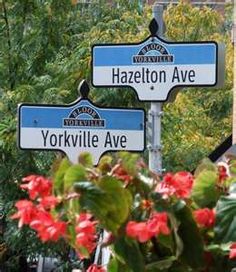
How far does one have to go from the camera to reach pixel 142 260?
1854 mm

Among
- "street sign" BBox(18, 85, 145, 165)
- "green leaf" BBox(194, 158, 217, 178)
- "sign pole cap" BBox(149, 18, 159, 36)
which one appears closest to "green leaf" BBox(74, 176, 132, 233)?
"green leaf" BBox(194, 158, 217, 178)

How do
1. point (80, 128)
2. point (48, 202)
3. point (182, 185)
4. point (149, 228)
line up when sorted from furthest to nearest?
1. point (80, 128)
2. point (182, 185)
3. point (48, 202)
4. point (149, 228)

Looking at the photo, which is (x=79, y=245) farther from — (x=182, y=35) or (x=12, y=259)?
(x=182, y=35)

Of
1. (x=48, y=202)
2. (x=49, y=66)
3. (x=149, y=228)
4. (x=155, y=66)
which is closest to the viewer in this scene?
(x=149, y=228)

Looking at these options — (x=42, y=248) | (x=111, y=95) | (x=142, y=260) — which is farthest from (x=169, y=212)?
(x=42, y=248)

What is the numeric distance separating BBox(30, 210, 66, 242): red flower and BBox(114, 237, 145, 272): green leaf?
154mm

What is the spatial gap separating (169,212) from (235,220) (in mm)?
200

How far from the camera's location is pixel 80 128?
4.54 m

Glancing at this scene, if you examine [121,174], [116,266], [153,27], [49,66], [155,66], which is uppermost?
[49,66]

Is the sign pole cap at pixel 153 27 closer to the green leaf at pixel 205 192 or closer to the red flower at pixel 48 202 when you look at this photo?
the green leaf at pixel 205 192

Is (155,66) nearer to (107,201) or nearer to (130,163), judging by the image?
(130,163)

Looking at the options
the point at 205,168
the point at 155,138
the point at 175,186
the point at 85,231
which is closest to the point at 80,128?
the point at 155,138

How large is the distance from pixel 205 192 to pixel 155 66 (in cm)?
242

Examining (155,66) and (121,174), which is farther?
(155,66)
